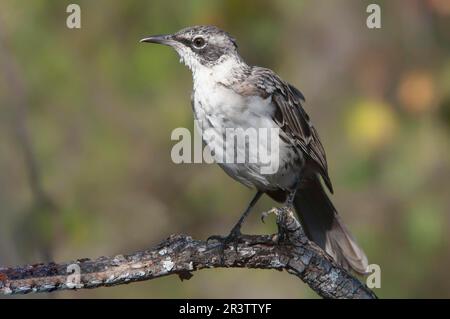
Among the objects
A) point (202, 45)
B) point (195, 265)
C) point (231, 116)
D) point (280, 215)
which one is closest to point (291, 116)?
point (231, 116)

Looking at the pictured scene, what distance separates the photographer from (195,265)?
5258mm

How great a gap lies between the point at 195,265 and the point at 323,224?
62.2 inches

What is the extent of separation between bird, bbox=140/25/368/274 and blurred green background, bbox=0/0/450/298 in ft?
5.48

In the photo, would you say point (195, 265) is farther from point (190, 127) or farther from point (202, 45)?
point (190, 127)

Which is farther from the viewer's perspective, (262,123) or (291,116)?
(291,116)

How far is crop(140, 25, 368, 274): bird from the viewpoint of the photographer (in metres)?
5.89

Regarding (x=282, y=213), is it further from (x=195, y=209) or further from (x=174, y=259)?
(x=195, y=209)

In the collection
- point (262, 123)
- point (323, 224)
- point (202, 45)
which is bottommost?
point (323, 224)

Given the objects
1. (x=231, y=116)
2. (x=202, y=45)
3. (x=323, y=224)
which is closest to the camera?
(x=231, y=116)

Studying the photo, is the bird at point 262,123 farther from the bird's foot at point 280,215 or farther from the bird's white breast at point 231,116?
the bird's foot at point 280,215

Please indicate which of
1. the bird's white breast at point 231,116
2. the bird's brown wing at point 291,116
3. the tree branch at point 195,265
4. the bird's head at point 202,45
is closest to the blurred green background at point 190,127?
the bird's brown wing at point 291,116

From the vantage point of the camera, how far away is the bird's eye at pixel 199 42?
619cm
